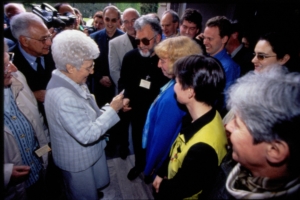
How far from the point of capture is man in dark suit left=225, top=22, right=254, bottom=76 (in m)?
3.36

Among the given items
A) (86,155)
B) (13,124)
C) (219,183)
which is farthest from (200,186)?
(13,124)

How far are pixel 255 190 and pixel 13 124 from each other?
5.66ft

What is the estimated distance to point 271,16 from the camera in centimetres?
389

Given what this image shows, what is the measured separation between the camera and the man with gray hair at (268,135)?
0.79m

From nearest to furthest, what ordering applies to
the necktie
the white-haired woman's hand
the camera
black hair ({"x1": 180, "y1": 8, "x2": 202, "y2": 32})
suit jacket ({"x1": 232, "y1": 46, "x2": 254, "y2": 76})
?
the white-haired woman's hand, the necktie, the camera, suit jacket ({"x1": 232, "y1": 46, "x2": 254, "y2": 76}), black hair ({"x1": 180, "y1": 8, "x2": 202, "y2": 32})

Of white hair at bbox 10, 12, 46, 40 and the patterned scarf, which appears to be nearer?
the patterned scarf

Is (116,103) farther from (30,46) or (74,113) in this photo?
(30,46)

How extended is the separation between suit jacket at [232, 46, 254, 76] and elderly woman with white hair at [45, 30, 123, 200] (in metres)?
2.52

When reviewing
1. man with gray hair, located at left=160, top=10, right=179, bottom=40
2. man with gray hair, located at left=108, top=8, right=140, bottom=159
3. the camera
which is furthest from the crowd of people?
man with gray hair, located at left=160, top=10, right=179, bottom=40

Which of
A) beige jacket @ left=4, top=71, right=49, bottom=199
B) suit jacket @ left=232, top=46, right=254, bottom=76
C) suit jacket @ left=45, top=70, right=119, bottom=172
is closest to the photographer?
beige jacket @ left=4, top=71, right=49, bottom=199

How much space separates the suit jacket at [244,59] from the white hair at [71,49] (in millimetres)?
2803

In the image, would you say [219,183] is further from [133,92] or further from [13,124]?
[133,92]

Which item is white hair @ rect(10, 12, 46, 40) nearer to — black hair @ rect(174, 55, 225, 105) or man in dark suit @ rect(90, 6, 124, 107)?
Answer: man in dark suit @ rect(90, 6, 124, 107)

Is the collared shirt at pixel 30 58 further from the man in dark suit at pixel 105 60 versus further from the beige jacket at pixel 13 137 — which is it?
the man in dark suit at pixel 105 60
